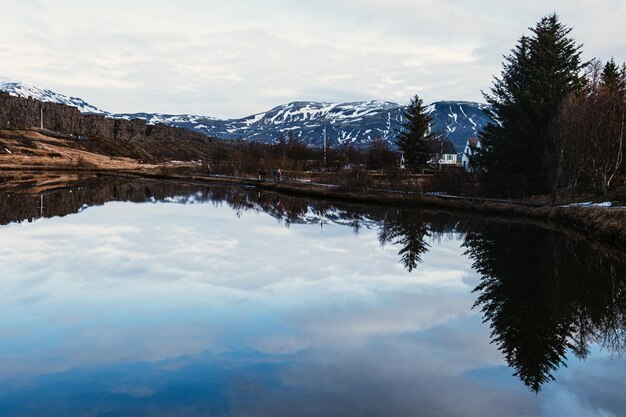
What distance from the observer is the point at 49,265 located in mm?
18438

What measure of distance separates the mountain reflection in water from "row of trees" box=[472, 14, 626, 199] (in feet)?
23.4

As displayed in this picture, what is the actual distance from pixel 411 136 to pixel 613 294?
1942 inches

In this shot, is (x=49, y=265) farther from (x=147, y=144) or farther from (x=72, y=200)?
(x=147, y=144)

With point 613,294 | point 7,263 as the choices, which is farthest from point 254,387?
point 7,263

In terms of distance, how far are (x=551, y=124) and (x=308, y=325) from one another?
96.0 ft

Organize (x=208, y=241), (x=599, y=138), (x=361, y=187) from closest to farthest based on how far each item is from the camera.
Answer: (x=208, y=241) < (x=599, y=138) < (x=361, y=187)

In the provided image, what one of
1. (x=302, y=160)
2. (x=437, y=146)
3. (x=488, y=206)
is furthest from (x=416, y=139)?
(x=488, y=206)

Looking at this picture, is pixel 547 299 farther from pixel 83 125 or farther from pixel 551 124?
pixel 83 125

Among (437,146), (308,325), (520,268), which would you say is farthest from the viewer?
(437,146)

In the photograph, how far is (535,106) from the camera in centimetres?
3666

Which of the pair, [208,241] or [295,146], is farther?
[295,146]

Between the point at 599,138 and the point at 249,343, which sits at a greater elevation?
the point at 599,138

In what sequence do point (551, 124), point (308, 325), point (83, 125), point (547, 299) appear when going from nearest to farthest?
1. point (308, 325)
2. point (547, 299)
3. point (551, 124)
4. point (83, 125)

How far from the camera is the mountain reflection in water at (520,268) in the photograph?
11.7 metres
